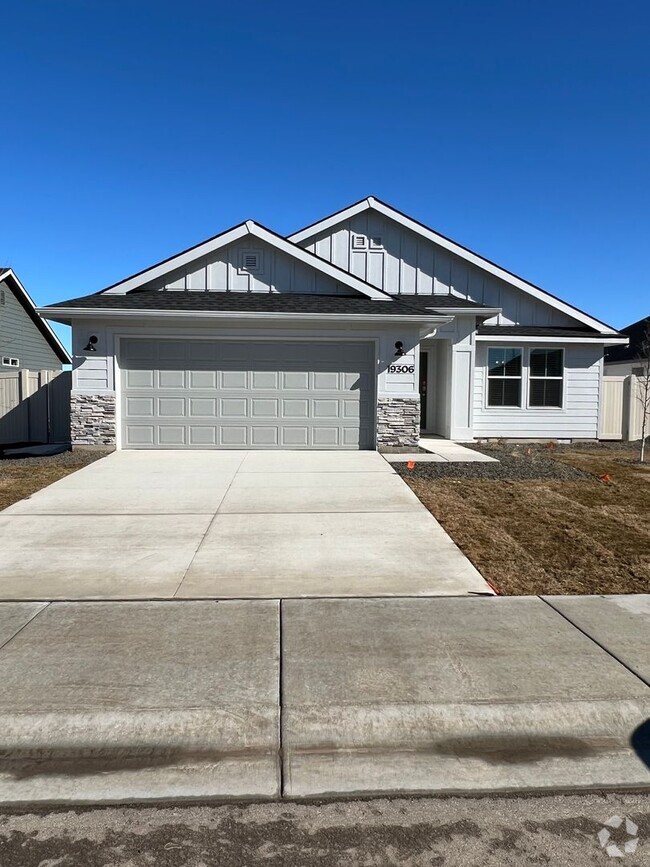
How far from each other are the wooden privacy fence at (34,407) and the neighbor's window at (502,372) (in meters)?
11.4

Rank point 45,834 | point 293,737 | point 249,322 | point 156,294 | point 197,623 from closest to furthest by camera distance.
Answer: point 45,834 → point 293,737 → point 197,623 → point 249,322 → point 156,294

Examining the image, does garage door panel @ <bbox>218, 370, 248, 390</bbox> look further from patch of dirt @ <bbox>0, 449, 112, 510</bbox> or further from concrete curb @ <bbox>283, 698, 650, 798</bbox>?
concrete curb @ <bbox>283, 698, 650, 798</bbox>

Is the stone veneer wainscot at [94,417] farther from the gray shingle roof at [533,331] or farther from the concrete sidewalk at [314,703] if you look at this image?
the gray shingle roof at [533,331]

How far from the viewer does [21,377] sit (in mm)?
16000

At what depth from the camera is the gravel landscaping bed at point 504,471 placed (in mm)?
10616

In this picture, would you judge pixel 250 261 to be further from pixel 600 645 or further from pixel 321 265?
pixel 600 645

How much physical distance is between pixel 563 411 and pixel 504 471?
690cm

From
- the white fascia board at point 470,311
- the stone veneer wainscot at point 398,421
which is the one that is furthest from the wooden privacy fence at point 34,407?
the white fascia board at point 470,311

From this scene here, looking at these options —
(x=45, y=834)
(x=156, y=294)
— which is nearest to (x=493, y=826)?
(x=45, y=834)

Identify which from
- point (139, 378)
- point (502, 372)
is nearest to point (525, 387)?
point (502, 372)

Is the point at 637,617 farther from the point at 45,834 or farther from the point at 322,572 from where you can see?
the point at 45,834

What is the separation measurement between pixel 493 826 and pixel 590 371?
16159mm

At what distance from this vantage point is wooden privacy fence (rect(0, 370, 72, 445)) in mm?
15922

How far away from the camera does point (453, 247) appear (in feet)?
55.0
